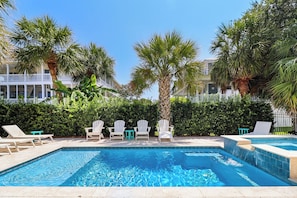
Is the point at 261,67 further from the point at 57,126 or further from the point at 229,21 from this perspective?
the point at 57,126

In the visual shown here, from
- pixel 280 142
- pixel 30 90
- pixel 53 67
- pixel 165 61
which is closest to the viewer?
pixel 280 142

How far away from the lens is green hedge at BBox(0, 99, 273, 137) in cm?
1403

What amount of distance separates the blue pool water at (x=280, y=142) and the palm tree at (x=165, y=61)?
4715 millimetres

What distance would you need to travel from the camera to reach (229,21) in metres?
15.6

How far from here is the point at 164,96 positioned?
1362cm

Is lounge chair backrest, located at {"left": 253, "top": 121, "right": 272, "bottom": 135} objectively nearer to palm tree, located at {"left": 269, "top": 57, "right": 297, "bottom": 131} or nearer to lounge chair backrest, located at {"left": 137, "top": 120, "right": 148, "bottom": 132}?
palm tree, located at {"left": 269, "top": 57, "right": 297, "bottom": 131}

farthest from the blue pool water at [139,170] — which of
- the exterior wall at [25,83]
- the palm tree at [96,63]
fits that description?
the exterior wall at [25,83]

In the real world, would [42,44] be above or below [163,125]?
above

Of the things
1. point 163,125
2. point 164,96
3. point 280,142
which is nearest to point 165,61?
point 164,96

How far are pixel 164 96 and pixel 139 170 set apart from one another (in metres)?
6.67

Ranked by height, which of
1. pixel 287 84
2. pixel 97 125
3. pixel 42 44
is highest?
pixel 42 44

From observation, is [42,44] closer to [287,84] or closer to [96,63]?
[96,63]

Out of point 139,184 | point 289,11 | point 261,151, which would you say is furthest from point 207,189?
point 289,11

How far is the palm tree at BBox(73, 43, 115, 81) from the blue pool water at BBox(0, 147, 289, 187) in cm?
1555
